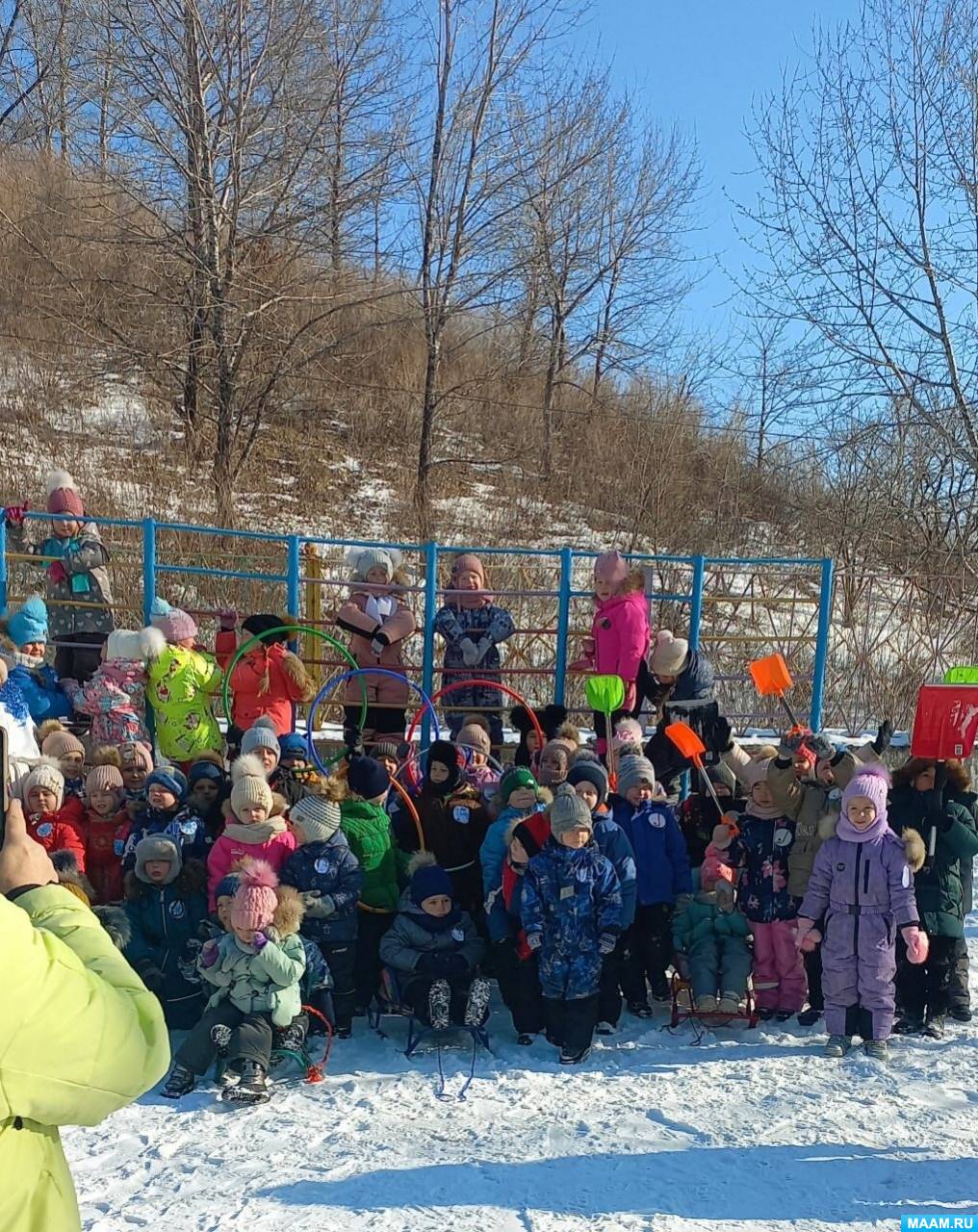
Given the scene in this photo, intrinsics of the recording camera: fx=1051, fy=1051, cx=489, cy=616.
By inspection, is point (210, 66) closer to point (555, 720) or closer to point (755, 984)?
point (555, 720)

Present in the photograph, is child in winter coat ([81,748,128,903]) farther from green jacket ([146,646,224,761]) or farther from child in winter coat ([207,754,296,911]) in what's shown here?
green jacket ([146,646,224,761])

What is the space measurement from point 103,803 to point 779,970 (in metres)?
3.44

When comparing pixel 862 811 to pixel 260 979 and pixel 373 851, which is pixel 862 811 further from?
pixel 260 979

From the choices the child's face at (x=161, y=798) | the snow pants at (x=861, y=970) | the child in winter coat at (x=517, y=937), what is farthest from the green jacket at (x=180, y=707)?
the snow pants at (x=861, y=970)

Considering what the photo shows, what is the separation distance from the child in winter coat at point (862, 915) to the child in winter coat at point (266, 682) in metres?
3.59

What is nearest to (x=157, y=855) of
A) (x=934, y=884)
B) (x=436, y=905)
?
(x=436, y=905)

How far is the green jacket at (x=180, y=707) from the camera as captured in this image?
691 centimetres

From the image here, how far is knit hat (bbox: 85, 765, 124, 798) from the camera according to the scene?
17.5 ft

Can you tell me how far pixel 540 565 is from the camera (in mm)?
14266

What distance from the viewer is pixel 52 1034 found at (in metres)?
1.52

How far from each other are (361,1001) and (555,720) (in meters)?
2.41

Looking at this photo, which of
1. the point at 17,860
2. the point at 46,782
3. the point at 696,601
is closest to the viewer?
the point at 17,860

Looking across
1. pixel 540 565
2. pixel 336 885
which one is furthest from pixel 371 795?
pixel 540 565

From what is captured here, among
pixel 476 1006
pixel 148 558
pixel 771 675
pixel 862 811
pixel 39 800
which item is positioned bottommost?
pixel 476 1006
